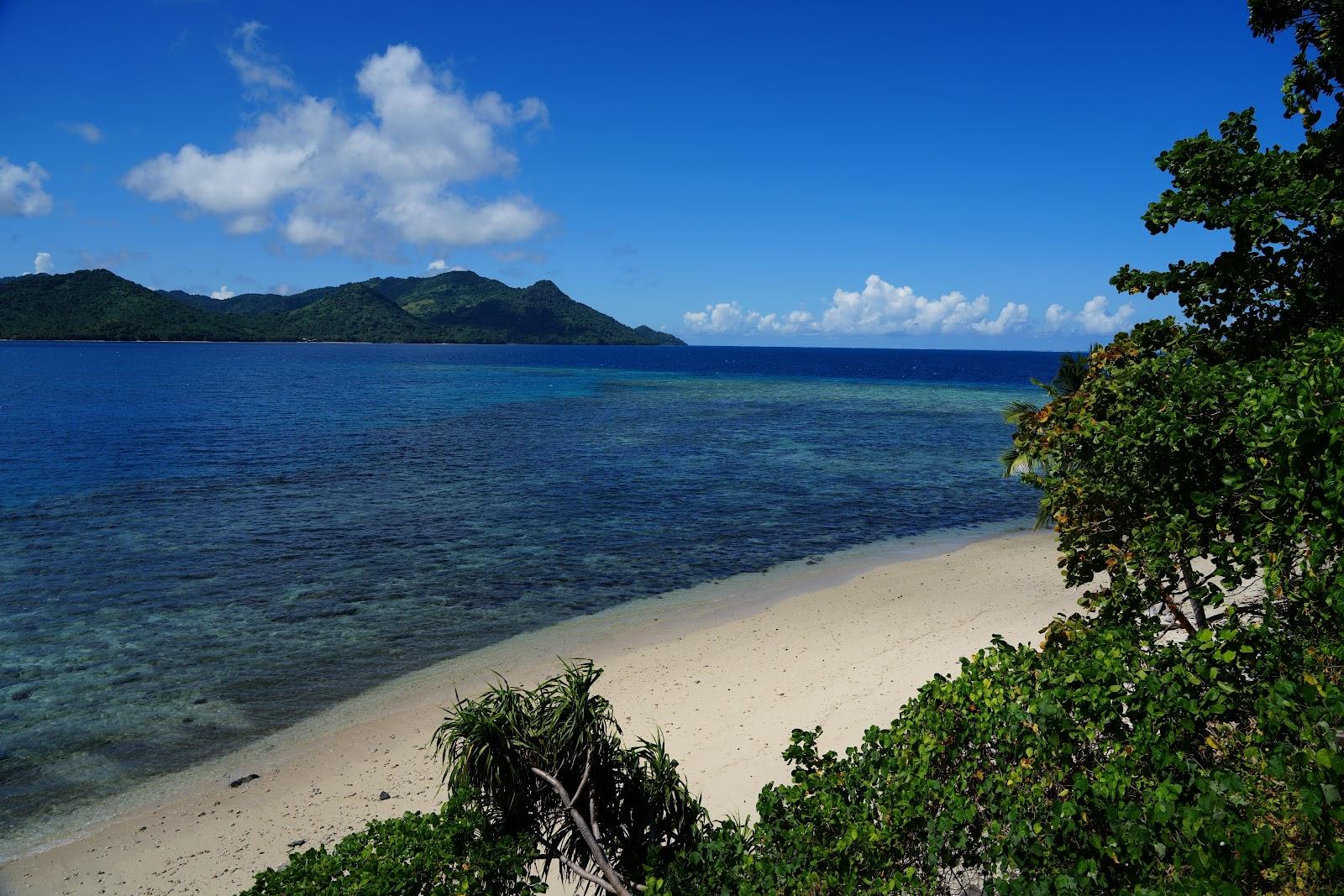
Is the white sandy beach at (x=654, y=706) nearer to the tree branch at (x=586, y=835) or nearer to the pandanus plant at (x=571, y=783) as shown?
the pandanus plant at (x=571, y=783)

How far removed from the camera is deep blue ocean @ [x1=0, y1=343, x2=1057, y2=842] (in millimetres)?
17453

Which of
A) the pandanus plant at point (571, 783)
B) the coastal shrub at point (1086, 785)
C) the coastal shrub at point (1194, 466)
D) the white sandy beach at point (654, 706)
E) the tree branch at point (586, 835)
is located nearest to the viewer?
the coastal shrub at point (1086, 785)

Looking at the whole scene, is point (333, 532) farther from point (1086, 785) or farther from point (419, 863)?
point (1086, 785)

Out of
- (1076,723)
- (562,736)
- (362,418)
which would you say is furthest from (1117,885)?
(362,418)

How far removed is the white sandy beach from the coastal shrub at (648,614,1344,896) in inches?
220

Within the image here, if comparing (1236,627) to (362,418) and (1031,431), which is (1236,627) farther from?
(362,418)

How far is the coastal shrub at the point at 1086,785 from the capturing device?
4520mm

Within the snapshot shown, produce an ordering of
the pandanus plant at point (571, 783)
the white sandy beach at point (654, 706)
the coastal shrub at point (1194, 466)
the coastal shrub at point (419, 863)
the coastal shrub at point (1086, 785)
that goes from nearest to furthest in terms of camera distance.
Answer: the coastal shrub at point (1086, 785) < the coastal shrub at point (1194, 466) < the coastal shrub at point (419, 863) < the pandanus plant at point (571, 783) < the white sandy beach at point (654, 706)

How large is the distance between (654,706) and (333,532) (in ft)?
66.7

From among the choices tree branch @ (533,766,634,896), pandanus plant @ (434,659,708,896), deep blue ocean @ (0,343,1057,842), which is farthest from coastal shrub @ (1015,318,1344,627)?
deep blue ocean @ (0,343,1057,842)

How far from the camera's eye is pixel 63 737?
15586 millimetres

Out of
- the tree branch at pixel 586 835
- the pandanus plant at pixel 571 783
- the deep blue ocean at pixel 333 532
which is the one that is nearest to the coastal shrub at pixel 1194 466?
the pandanus plant at pixel 571 783

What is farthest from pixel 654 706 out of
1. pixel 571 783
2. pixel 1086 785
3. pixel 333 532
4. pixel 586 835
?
pixel 333 532

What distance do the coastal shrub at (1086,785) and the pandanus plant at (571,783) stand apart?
1325 millimetres
